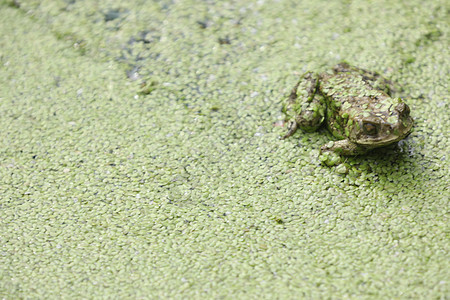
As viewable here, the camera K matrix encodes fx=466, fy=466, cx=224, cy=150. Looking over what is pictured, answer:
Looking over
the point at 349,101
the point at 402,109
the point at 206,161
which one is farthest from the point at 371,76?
A: the point at 206,161

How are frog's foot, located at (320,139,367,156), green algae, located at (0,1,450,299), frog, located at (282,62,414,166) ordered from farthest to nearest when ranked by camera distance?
frog's foot, located at (320,139,367,156) → frog, located at (282,62,414,166) → green algae, located at (0,1,450,299)

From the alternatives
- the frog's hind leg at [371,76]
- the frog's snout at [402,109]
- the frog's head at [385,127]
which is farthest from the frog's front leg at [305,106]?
the frog's snout at [402,109]

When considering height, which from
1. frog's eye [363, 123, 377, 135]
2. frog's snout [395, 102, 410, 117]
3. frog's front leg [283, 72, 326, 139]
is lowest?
frog's front leg [283, 72, 326, 139]

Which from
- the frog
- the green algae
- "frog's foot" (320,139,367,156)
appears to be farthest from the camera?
"frog's foot" (320,139,367,156)

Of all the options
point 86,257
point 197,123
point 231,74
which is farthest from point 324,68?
point 86,257

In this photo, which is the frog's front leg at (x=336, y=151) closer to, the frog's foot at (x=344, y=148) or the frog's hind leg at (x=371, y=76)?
the frog's foot at (x=344, y=148)

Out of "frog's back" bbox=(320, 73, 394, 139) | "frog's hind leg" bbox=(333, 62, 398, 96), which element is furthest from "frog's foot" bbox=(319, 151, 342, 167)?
"frog's hind leg" bbox=(333, 62, 398, 96)

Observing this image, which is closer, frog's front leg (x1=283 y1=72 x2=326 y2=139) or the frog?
the frog

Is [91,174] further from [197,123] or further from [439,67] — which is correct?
[439,67]

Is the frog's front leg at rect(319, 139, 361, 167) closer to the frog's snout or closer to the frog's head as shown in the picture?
the frog's head
